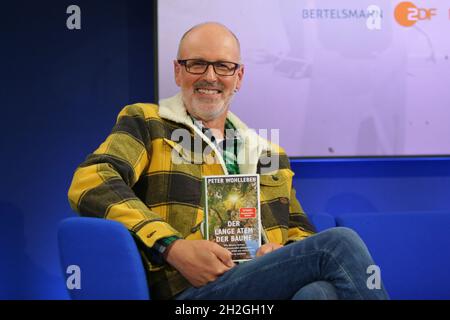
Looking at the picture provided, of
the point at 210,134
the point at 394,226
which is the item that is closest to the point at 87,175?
the point at 210,134

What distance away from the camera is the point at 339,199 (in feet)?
11.6

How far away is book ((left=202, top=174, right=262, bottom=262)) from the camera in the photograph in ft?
7.14

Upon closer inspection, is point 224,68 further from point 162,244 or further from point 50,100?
point 50,100

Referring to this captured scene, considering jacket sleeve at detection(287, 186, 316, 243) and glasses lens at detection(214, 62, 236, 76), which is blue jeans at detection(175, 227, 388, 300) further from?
glasses lens at detection(214, 62, 236, 76)

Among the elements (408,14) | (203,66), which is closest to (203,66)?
(203,66)

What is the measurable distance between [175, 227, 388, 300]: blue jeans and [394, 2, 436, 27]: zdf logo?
1.85 metres

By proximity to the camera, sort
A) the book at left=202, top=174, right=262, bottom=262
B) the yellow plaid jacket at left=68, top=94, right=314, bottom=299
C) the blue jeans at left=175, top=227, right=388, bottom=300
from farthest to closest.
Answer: the book at left=202, top=174, right=262, bottom=262 < the yellow plaid jacket at left=68, top=94, right=314, bottom=299 < the blue jeans at left=175, top=227, right=388, bottom=300

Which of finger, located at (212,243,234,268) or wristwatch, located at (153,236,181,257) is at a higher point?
wristwatch, located at (153,236,181,257)

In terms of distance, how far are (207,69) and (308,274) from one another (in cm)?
103

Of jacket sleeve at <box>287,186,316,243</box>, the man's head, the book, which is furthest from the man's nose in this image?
jacket sleeve at <box>287,186,316,243</box>

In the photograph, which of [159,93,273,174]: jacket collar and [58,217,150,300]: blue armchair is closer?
[58,217,150,300]: blue armchair

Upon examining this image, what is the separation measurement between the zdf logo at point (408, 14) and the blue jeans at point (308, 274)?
1.85 metres

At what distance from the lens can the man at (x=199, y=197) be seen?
1.90 meters

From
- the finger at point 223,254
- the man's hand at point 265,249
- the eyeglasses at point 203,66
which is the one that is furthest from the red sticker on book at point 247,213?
the eyeglasses at point 203,66
